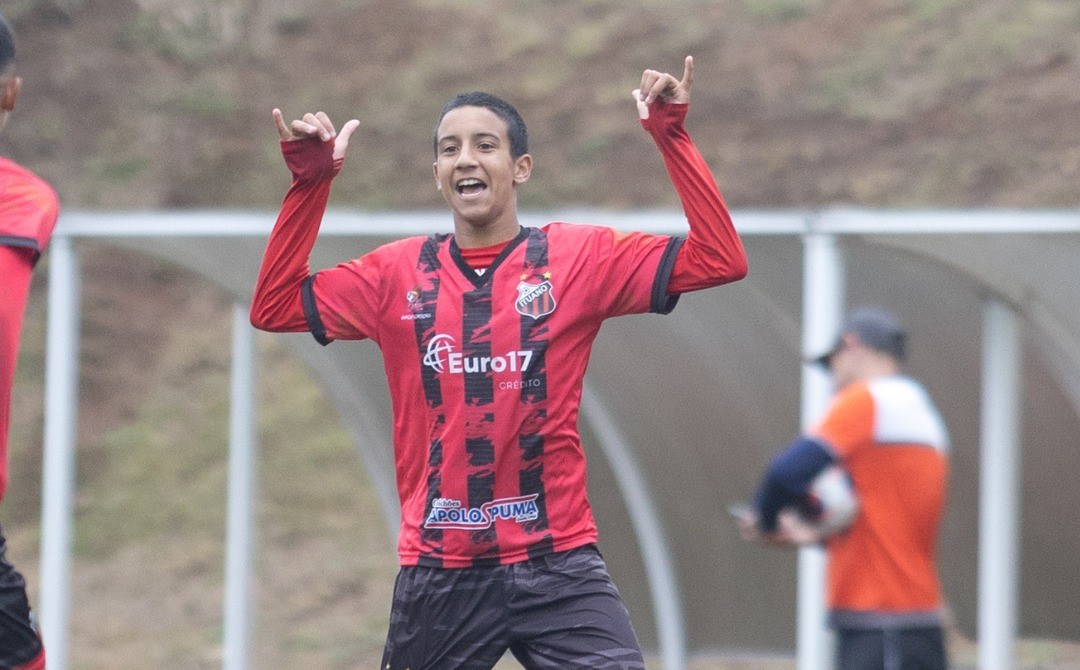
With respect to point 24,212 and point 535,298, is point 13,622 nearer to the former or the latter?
point 24,212

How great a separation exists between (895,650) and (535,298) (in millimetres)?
1884

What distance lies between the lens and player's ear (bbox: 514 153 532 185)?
4254 mm

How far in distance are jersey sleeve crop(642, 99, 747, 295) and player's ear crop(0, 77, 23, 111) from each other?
4.73 ft

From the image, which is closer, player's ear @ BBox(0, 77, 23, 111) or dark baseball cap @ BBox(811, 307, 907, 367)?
player's ear @ BBox(0, 77, 23, 111)

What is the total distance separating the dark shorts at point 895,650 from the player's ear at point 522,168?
1.96 meters

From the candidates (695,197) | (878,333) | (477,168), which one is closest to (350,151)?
(878,333)

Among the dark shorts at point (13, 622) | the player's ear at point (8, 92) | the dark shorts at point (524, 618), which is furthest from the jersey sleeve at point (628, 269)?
the dark shorts at point (13, 622)

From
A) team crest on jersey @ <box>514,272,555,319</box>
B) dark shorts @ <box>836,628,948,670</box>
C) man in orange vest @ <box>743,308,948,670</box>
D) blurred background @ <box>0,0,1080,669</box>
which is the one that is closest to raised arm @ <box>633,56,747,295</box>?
team crest on jersey @ <box>514,272,555,319</box>

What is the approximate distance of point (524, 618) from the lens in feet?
13.3

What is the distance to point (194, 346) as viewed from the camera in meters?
16.0

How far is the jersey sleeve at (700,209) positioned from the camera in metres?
4.00

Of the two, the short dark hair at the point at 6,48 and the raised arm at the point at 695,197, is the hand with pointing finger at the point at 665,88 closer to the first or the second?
the raised arm at the point at 695,197

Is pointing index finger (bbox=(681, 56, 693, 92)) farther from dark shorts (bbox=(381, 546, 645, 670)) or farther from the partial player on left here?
the partial player on left

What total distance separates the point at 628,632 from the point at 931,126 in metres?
12.0
